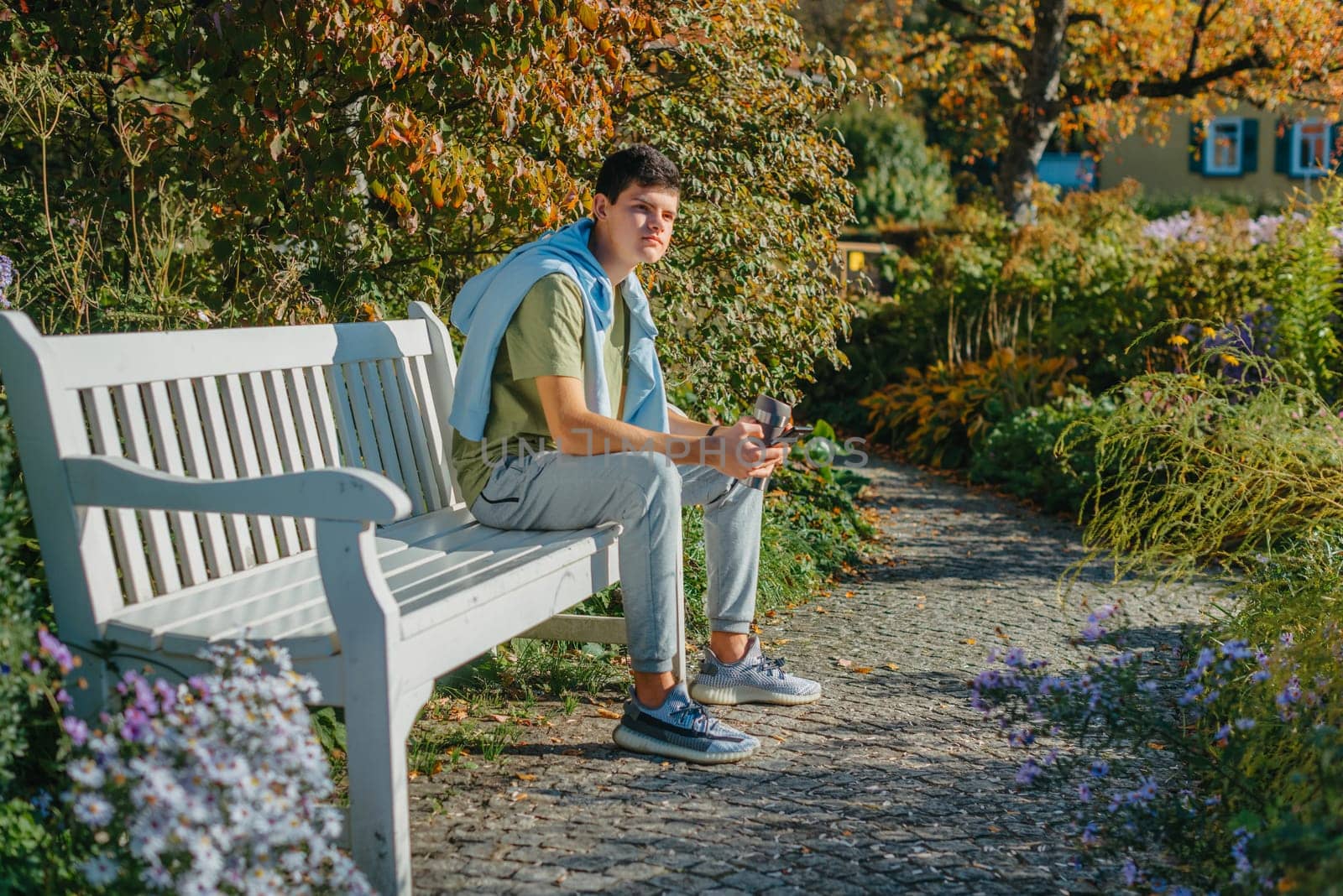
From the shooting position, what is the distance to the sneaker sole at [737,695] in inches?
142

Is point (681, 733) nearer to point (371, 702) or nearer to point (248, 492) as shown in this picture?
point (371, 702)

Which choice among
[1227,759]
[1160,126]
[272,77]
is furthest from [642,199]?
[1160,126]

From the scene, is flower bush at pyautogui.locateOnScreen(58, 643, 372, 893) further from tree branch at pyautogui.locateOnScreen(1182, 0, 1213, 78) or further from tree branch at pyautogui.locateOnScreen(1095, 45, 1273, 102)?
tree branch at pyautogui.locateOnScreen(1095, 45, 1273, 102)

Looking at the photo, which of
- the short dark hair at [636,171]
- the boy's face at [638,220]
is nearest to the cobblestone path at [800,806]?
the boy's face at [638,220]

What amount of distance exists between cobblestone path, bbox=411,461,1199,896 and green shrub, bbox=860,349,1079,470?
13.1 ft

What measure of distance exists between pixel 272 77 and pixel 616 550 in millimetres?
1782

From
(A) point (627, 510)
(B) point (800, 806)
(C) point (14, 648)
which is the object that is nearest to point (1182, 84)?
(A) point (627, 510)

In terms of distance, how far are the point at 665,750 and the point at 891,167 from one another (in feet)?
71.4

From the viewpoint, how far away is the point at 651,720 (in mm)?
3119

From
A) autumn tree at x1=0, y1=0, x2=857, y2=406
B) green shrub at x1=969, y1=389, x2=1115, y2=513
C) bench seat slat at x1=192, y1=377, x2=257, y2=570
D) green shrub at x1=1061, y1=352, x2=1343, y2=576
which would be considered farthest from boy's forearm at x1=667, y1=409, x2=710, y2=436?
green shrub at x1=969, y1=389, x2=1115, y2=513

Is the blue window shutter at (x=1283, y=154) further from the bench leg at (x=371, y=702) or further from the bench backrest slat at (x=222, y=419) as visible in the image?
the bench leg at (x=371, y=702)

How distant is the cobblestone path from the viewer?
8.26 ft

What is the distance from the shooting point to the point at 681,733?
3.10 metres

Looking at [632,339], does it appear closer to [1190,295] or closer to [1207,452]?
[1207,452]
